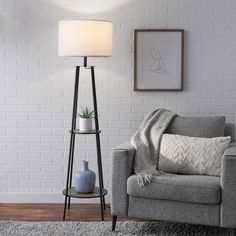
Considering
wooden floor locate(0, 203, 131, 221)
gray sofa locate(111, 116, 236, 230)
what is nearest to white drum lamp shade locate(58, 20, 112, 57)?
gray sofa locate(111, 116, 236, 230)

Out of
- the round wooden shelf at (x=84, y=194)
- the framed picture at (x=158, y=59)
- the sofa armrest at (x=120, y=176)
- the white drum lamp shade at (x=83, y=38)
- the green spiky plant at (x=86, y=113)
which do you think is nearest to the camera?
the sofa armrest at (x=120, y=176)

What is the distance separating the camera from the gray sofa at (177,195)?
12.7 ft

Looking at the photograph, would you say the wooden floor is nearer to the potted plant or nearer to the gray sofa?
the gray sofa

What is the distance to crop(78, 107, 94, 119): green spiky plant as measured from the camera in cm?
468

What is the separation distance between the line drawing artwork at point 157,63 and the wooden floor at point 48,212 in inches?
51.6

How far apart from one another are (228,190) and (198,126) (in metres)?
0.80

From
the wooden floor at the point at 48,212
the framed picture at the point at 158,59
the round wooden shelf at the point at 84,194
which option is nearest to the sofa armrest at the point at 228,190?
the wooden floor at the point at 48,212

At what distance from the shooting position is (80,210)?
4.83m

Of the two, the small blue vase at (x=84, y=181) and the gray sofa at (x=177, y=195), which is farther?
the small blue vase at (x=84, y=181)

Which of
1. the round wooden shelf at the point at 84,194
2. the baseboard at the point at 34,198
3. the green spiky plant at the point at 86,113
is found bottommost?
the baseboard at the point at 34,198

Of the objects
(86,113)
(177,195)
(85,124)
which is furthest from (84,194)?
(177,195)

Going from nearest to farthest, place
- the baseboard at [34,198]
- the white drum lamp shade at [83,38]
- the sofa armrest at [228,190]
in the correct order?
the sofa armrest at [228,190] < the white drum lamp shade at [83,38] < the baseboard at [34,198]

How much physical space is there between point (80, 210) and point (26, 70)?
135 centimetres

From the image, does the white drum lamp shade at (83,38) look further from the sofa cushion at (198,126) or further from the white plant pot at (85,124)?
the sofa cushion at (198,126)
